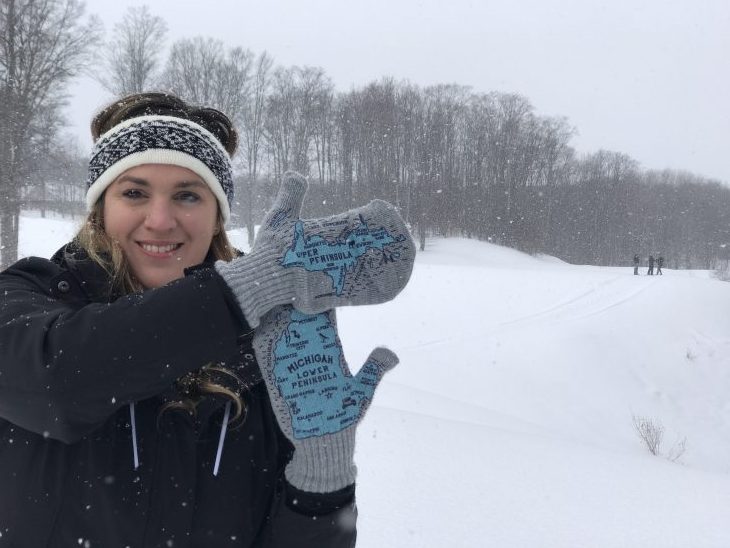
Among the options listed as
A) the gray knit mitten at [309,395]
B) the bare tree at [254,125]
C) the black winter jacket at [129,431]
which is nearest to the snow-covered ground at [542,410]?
the black winter jacket at [129,431]

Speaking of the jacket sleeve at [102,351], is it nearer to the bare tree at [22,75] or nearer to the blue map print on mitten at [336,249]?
the blue map print on mitten at [336,249]

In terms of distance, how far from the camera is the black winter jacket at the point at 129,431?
32.6 inches

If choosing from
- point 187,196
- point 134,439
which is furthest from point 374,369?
point 187,196

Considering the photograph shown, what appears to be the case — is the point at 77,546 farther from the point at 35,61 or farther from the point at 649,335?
the point at 649,335

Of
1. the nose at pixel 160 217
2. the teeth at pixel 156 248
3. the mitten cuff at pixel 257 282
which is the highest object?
the nose at pixel 160 217

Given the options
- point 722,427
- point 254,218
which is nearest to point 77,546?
point 722,427

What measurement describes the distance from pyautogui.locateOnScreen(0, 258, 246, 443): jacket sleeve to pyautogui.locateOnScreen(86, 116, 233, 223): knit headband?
1.63 feet

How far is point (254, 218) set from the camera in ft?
97.0

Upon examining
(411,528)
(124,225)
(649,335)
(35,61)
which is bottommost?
(649,335)

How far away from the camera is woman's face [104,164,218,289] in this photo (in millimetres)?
1226

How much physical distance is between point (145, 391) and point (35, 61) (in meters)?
14.3

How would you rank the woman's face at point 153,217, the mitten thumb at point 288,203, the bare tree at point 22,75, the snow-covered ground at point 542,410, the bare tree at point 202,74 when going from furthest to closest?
the bare tree at point 202,74
the bare tree at point 22,75
the snow-covered ground at point 542,410
the woman's face at point 153,217
the mitten thumb at point 288,203

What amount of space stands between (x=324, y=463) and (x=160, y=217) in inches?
27.2

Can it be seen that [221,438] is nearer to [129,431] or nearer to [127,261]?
[129,431]
